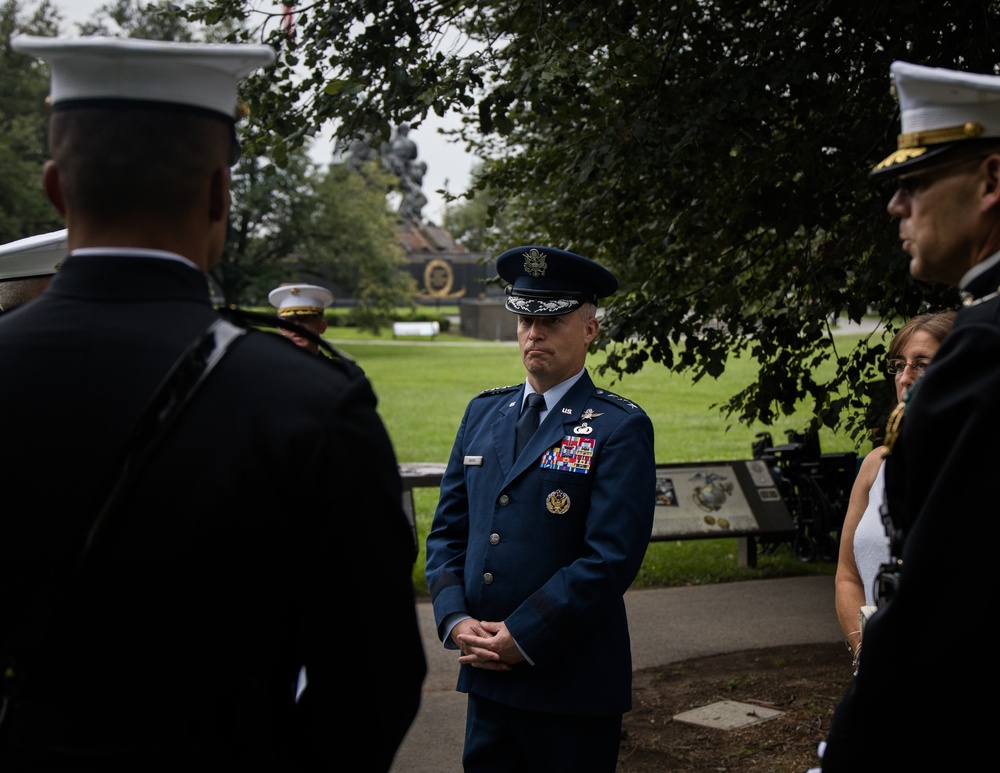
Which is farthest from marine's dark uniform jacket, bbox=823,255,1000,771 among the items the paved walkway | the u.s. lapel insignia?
the paved walkway

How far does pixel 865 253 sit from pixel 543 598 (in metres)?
4.48

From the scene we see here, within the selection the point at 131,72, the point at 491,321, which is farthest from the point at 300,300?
the point at 491,321

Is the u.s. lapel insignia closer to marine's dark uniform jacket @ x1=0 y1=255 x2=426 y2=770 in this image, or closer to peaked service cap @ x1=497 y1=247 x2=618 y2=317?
peaked service cap @ x1=497 y1=247 x2=618 y2=317

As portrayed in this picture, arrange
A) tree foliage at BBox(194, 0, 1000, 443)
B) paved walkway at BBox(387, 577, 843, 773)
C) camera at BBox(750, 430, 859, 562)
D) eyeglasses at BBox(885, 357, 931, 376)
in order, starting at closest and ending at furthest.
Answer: eyeglasses at BBox(885, 357, 931, 376)
paved walkway at BBox(387, 577, 843, 773)
tree foliage at BBox(194, 0, 1000, 443)
camera at BBox(750, 430, 859, 562)

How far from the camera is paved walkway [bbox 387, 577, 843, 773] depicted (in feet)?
17.5

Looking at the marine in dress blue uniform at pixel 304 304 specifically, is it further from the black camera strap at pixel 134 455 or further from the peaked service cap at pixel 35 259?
the black camera strap at pixel 134 455

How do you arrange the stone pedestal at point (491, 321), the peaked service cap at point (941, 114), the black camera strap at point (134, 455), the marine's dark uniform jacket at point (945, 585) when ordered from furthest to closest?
1. the stone pedestal at point (491, 321)
2. the peaked service cap at point (941, 114)
3. the marine's dark uniform jacket at point (945, 585)
4. the black camera strap at point (134, 455)

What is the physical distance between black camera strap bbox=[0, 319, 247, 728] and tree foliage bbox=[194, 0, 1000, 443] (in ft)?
13.9

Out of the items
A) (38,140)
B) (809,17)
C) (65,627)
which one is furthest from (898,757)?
(38,140)

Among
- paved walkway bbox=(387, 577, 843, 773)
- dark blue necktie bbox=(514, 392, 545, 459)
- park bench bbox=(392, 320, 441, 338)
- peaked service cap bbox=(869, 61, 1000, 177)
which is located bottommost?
park bench bbox=(392, 320, 441, 338)

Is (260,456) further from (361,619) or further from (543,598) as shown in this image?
(543,598)

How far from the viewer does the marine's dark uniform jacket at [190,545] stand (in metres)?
1.59

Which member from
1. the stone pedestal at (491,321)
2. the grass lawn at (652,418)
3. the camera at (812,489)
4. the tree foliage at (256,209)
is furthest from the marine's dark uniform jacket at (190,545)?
the stone pedestal at (491,321)

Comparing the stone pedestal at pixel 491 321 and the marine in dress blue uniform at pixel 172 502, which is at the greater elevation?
the marine in dress blue uniform at pixel 172 502
